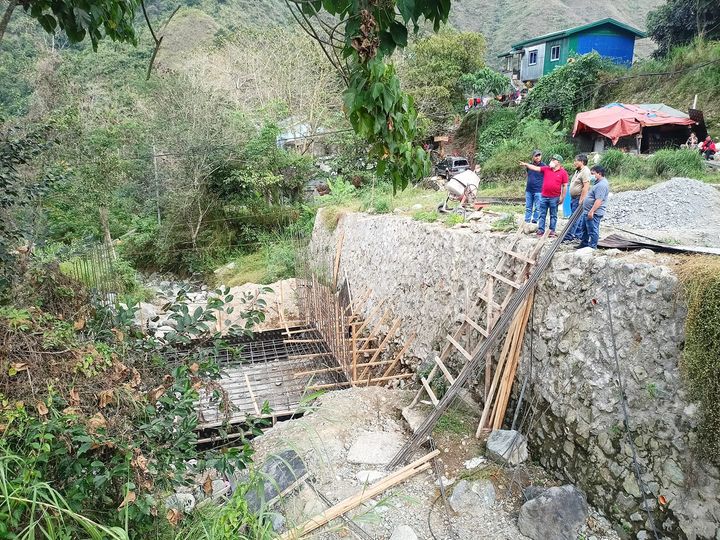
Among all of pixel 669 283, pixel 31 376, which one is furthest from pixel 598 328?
pixel 31 376

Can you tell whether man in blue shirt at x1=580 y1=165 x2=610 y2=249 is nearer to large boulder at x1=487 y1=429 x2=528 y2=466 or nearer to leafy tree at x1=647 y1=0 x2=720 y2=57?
large boulder at x1=487 y1=429 x2=528 y2=466

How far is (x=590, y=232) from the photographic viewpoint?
4473mm

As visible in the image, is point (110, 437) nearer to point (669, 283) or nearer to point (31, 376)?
point (31, 376)

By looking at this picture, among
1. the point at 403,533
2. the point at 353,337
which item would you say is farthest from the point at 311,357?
the point at 403,533

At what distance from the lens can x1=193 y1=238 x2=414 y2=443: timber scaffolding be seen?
243 inches

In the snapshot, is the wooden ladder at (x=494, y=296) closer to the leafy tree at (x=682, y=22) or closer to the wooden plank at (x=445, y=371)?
the wooden plank at (x=445, y=371)

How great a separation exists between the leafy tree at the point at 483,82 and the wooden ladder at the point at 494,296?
1759 centimetres

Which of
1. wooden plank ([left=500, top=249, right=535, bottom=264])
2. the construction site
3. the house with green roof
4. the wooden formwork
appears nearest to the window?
the house with green roof

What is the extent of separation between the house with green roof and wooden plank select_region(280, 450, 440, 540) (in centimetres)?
2022

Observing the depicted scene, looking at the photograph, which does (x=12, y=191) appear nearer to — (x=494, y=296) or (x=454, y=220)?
(x=494, y=296)

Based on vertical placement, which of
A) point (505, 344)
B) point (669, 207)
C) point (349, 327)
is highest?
point (669, 207)

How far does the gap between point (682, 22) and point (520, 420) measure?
20.0m

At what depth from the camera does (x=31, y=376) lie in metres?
1.82

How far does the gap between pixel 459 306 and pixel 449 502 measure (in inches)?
98.7
